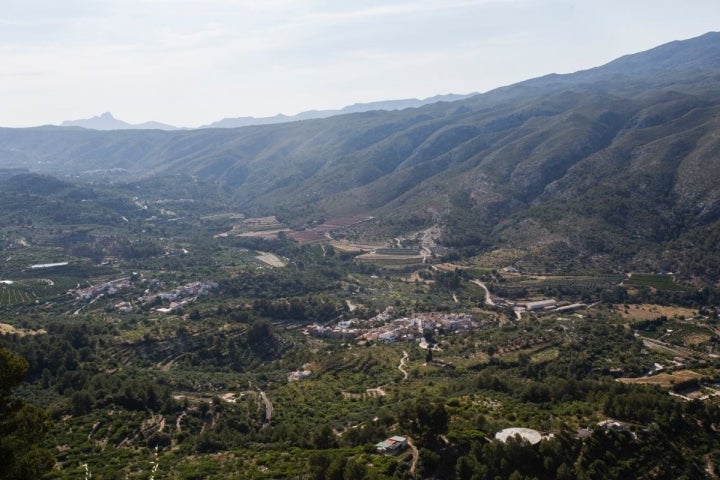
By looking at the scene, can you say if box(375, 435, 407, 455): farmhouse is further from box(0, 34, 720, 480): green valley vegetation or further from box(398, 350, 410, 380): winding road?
box(398, 350, 410, 380): winding road

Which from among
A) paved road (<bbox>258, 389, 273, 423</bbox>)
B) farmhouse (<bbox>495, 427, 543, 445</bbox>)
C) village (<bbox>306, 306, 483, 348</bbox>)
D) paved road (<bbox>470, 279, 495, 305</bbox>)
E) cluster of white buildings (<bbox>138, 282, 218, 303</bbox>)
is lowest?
paved road (<bbox>470, 279, 495, 305</bbox>)

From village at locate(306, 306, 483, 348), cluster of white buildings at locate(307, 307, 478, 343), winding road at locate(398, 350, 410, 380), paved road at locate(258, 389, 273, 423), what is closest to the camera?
paved road at locate(258, 389, 273, 423)

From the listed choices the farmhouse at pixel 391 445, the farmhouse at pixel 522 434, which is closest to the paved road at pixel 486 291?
the farmhouse at pixel 522 434

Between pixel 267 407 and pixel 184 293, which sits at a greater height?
pixel 267 407

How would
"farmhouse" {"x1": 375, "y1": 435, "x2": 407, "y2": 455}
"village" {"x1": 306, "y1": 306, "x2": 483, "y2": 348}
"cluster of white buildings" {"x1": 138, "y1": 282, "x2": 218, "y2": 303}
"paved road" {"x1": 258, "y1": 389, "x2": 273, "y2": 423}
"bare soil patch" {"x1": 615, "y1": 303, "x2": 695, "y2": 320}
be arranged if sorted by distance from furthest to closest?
"cluster of white buildings" {"x1": 138, "y1": 282, "x2": 218, "y2": 303}
"bare soil patch" {"x1": 615, "y1": 303, "x2": 695, "y2": 320}
"village" {"x1": 306, "y1": 306, "x2": 483, "y2": 348}
"paved road" {"x1": 258, "y1": 389, "x2": 273, "y2": 423}
"farmhouse" {"x1": 375, "y1": 435, "x2": 407, "y2": 455}

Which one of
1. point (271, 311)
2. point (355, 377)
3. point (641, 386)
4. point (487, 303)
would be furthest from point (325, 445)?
point (487, 303)

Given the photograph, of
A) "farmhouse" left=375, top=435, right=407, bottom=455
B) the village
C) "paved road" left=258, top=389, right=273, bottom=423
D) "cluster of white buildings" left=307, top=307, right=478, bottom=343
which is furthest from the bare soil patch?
"farmhouse" left=375, top=435, right=407, bottom=455

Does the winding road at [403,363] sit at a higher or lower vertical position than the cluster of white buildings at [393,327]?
higher

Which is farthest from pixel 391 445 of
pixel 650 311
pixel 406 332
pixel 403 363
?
pixel 650 311

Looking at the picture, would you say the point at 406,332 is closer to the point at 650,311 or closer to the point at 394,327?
the point at 394,327

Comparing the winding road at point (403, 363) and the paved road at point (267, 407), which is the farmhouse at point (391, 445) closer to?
the paved road at point (267, 407)
